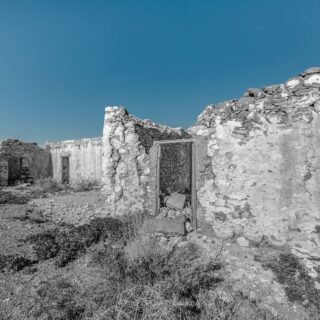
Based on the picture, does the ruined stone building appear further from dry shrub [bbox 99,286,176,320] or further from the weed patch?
the weed patch

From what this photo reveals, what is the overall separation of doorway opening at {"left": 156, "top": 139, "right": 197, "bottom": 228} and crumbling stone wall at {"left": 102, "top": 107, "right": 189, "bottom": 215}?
39 cm

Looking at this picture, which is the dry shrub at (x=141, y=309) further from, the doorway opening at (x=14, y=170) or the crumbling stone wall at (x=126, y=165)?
the doorway opening at (x=14, y=170)

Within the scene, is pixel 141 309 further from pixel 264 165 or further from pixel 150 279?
pixel 264 165

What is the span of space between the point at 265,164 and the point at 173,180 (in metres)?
4.75

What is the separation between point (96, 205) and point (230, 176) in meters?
4.52

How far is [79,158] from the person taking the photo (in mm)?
14961

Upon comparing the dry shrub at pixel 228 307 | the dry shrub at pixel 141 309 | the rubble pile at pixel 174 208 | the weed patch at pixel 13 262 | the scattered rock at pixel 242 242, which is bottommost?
the dry shrub at pixel 228 307

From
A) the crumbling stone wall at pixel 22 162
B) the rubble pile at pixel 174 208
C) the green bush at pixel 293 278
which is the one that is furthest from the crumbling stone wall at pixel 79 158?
the green bush at pixel 293 278

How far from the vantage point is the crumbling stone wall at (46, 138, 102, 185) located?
46.1 ft

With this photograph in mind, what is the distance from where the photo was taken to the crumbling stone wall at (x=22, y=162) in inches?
540

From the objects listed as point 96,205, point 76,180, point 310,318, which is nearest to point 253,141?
point 310,318

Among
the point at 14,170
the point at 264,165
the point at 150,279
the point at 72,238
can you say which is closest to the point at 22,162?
the point at 14,170

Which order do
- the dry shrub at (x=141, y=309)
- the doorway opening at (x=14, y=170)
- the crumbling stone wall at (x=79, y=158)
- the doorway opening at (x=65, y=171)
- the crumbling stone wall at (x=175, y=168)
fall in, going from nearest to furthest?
the dry shrub at (x=141, y=309) → the crumbling stone wall at (x=175, y=168) → the crumbling stone wall at (x=79, y=158) → the doorway opening at (x=14, y=170) → the doorway opening at (x=65, y=171)

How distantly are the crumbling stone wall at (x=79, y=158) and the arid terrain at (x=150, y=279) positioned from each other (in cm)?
925
